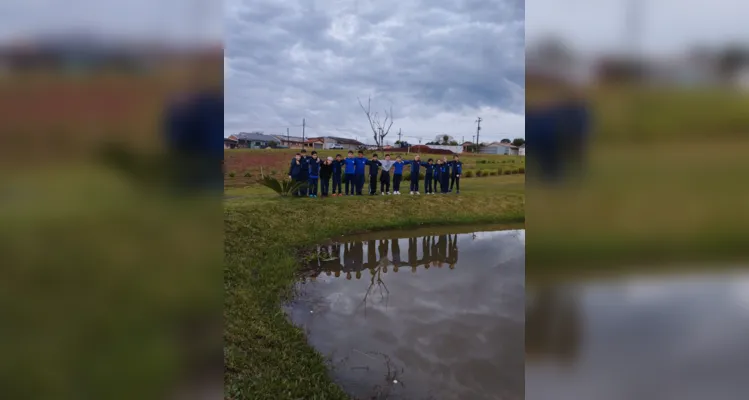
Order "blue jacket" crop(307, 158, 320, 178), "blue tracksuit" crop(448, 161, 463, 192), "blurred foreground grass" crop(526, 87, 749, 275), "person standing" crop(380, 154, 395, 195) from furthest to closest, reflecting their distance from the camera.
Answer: "blue tracksuit" crop(448, 161, 463, 192), "person standing" crop(380, 154, 395, 195), "blue jacket" crop(307, 158, 320, 178), "blurred foreground grass" crop(526, 87, 749, 275)

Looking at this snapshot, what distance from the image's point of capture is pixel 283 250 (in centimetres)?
725

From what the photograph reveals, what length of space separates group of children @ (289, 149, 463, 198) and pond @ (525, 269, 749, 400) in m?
9.71

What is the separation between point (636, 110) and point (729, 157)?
0.35 meters

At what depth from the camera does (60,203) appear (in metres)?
0.89

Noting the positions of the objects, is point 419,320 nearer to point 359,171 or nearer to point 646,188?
point 646,188

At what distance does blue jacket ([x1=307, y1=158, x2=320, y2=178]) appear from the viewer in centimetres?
1060

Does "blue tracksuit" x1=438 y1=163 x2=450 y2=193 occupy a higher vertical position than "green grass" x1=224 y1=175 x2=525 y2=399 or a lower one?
higher

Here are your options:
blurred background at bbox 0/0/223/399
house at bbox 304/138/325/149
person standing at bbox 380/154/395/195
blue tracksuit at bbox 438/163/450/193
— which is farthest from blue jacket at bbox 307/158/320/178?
blurred background at bbox 0/0/223/399

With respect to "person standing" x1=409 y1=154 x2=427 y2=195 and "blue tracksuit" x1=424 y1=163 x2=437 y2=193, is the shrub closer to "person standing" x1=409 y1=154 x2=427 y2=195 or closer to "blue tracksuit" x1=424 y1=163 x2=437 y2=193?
"person standing" x1=409 y1=154 x2=427 y2=195

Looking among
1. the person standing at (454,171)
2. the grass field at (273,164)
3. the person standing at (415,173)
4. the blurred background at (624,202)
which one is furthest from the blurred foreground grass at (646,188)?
the person standing at (454,171)

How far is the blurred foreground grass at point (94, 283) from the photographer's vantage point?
913mm

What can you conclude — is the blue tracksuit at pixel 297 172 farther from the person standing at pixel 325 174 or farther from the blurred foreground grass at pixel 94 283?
the blurred foreground grass at pixel 94 283

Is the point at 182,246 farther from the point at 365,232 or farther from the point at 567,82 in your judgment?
the point at 365,232

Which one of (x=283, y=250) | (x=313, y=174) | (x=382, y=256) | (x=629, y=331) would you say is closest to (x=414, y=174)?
(x=313, y=174)
